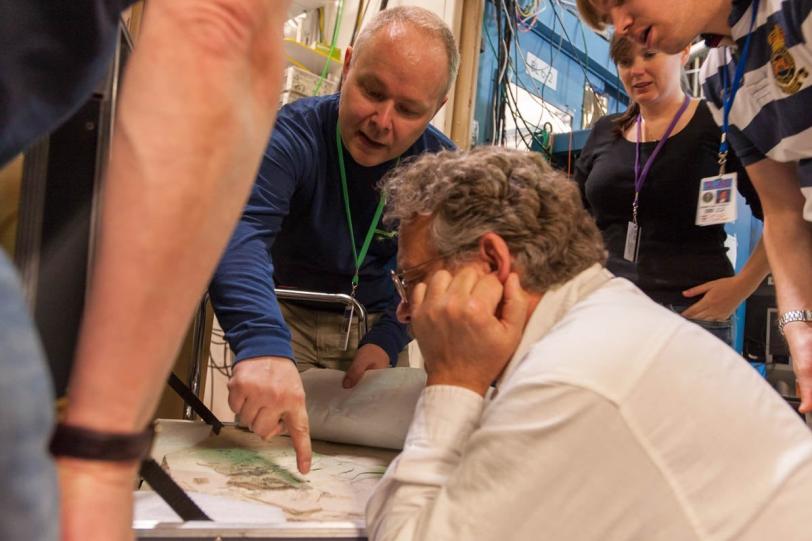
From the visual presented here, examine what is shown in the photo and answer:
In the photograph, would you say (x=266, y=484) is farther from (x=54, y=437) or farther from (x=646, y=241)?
(x=646, y=241)

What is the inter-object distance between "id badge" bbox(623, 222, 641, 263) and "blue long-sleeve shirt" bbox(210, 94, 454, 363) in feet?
1.94

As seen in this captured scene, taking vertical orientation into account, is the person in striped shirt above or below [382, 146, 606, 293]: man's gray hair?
above

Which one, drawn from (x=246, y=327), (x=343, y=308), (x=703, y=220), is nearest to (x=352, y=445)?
(x=246, y=327)

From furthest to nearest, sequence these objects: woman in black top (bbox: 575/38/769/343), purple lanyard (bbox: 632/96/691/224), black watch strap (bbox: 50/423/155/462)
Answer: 1. purple lanyard (bbox: 632/96/691/224)
2. woman in black top (bbox: 575/38/769/343)
3. black watch strap (bbox: 50/423/155/462)

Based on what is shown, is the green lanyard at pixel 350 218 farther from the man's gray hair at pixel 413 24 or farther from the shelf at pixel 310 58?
the shelf at pixel 310 58

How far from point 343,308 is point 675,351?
115 cm

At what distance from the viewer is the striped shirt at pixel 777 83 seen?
1.20 meters

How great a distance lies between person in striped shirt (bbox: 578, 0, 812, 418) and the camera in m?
1.25

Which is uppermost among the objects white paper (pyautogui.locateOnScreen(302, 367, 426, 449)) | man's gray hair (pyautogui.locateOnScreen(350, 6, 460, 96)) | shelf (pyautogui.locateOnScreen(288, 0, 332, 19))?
shelf (pyautogui.locateOnScreen(288, 0, 332, 19))

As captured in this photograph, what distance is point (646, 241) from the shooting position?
1.98m

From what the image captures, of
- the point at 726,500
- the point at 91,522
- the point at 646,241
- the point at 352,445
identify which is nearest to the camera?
the point at 91,522

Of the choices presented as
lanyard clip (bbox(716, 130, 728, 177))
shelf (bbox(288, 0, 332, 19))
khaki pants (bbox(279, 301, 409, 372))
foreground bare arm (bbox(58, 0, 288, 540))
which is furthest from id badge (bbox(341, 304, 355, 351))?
shelf (bbox(288, 0, 332, 19))

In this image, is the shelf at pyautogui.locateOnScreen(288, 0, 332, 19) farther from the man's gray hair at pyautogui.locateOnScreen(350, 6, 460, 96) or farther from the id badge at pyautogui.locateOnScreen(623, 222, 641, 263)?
the id badge at pyautogui.locateOnScreen(623, 222, 641, 263)

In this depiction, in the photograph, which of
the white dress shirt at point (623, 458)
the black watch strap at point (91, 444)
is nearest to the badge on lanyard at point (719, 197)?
the white dress shirt at point (623, 458)
